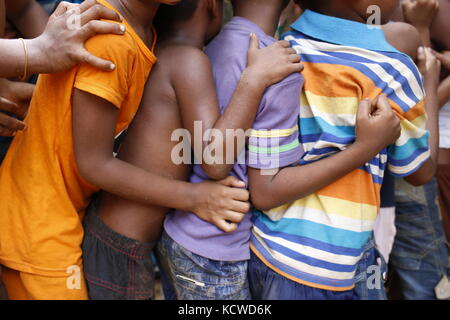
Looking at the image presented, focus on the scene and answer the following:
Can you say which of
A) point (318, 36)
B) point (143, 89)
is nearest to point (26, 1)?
point (143, 89)

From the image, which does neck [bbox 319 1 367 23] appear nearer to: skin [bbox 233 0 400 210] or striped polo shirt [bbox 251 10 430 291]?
striped polo shirt [bbox 251 10 430 291]

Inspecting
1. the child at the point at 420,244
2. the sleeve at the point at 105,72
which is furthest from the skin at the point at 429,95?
the sleeve at the point at 105,72

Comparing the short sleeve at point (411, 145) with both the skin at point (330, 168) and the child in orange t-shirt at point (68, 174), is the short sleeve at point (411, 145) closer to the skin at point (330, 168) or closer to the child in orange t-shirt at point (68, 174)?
the skin at point (330, 168)

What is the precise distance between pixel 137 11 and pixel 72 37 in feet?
0.61

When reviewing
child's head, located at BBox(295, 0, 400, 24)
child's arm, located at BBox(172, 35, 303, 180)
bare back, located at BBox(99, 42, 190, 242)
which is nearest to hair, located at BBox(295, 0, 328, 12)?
child's head, located at BBox(295, 0, 400, 24)

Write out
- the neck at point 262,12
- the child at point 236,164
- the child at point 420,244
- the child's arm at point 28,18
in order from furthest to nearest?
the child at point 420,244 < the child's arm at point 28,18 < the neck at point 262,12 < the child at point 236,164

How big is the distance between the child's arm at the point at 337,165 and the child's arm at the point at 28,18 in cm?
80

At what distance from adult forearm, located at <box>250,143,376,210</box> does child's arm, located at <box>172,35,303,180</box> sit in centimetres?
12

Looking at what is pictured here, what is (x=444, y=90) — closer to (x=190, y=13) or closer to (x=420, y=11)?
(x=420, y=11)

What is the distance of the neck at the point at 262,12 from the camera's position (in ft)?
4.01

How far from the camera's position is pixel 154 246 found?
4.33 feet

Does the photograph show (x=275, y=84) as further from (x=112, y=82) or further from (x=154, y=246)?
(x=154, y=246)

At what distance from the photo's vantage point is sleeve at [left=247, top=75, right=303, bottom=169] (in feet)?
3.64

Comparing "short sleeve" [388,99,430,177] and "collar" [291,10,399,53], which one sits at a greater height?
"collar" [291,10,399,53]
